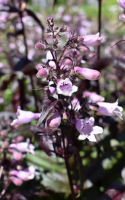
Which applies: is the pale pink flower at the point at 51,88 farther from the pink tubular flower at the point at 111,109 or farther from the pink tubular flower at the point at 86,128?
the pink tubular flower at the point at 111,109

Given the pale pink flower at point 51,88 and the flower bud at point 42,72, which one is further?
the pale pink flower at point 51,88

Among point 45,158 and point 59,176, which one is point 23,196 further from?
point 45,158

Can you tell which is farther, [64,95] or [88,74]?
[64,95]

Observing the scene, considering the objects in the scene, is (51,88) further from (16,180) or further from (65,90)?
(16,180)

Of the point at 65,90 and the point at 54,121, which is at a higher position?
the point at 65,90

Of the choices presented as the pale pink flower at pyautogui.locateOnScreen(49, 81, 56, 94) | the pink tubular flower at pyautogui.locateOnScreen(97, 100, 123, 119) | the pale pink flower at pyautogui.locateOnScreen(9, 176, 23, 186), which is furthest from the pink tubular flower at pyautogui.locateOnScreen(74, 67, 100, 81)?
the pale pink flower at pyautogui.locateOnScreen(9, 176, 23, 186)

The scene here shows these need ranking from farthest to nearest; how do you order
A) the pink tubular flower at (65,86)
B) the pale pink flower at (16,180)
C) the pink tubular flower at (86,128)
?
1. the pale pink flower at (16,180)
2. the pink tubular flower at (86,128)
3. the pink tubular flower at (65,86)

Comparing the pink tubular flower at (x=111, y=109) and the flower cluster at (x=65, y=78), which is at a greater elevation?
the flower cluster at (x=65, y=78)

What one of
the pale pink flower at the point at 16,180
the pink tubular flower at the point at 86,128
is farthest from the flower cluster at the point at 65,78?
the pale pink flower at the point at 16,180

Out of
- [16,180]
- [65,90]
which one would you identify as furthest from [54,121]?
[16,180]

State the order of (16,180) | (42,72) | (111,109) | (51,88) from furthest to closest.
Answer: (16,180) < (111,109) < (51,88) < (42,72)

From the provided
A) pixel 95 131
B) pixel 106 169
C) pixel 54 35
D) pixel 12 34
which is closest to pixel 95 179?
pixel 106 169
